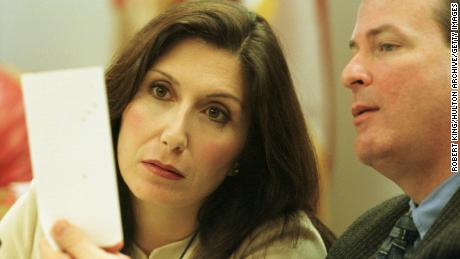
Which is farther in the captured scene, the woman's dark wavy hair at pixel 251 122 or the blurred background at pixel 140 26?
the blurred background at pixel 140 26

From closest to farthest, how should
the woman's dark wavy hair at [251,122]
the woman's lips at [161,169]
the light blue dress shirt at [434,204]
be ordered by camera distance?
the light blue dress shirt at [434,204] < the woman's lips at [161,169] < the woman's dark wavy hair at [251,122]

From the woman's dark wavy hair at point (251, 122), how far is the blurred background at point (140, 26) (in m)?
0.50

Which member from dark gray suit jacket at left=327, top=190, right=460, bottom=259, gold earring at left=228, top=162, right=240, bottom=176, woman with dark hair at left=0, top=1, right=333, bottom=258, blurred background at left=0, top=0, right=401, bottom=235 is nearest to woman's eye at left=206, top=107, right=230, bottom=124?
woman with dark hair at left=0, top=1, right=333, bottom=258

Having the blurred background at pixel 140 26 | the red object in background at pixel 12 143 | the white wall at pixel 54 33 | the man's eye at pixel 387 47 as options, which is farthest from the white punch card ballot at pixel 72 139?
the white wall at pixel 54 33

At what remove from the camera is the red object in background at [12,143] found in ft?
7.23

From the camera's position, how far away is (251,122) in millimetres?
1573

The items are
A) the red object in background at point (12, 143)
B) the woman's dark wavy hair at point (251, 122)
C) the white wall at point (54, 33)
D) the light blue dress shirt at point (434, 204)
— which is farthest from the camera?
the white wall at point (54, 33)

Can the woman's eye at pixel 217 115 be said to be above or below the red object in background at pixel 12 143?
above

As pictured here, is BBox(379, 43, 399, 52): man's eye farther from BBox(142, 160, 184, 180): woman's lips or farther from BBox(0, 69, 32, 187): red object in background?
BBox(0, 69, 32, 187): red object in background

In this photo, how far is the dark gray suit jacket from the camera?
113 cm

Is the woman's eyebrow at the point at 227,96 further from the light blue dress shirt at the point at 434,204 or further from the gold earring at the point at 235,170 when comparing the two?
the light blue dress shirt at the point at 434,204

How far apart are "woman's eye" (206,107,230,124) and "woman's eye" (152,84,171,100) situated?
0.33 feet

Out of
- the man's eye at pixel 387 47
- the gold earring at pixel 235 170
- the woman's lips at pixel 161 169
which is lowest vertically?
the gold earring at pixel 235 170

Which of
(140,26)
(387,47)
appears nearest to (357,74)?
(387,47)
